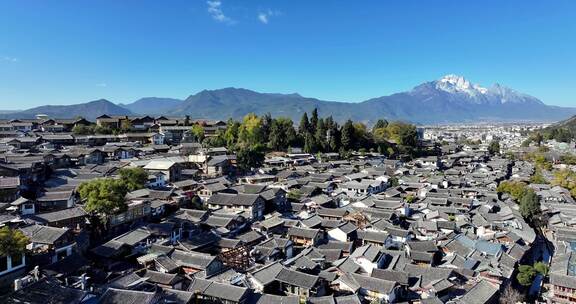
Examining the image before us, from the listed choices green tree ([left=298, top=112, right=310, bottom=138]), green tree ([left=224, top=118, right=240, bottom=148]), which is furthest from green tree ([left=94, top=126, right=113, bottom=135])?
green tree ([left=298, top=112, right=310, bottom=138])

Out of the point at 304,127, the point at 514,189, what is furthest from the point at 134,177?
the point at 514,189

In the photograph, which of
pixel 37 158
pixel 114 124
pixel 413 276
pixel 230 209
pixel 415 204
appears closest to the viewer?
pixel 413 276

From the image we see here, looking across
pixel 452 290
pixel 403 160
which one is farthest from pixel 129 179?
pixel 403 160

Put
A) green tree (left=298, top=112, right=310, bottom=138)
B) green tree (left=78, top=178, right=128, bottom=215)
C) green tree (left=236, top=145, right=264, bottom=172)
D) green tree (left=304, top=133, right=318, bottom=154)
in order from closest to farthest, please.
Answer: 1. green tree (left=78, top=178, right=128, bottom=215)
2. green tree (left=236, top=145, right=264, bottom=172)
3. green tree (left=304, top=133, right=318, bottom=154)
4. green tree (left=298, top=112, right=310, bottom=138)

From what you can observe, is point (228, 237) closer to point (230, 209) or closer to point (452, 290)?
point (230, 209)

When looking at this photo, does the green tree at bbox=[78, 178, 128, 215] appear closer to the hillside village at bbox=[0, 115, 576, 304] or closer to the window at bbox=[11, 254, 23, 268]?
the hillside village at bbox=[0, 115, 576, 304]

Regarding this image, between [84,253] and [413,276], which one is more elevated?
[84,253]

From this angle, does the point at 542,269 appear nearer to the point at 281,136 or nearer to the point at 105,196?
the point at 105,196
